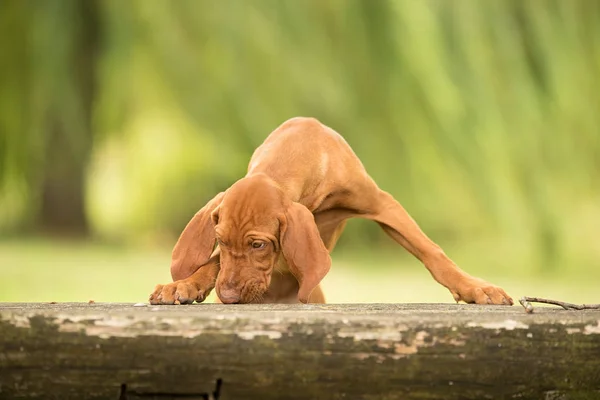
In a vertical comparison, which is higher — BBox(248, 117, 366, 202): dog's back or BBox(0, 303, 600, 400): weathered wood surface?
BBox(248, 117, 366, 202): dog's back

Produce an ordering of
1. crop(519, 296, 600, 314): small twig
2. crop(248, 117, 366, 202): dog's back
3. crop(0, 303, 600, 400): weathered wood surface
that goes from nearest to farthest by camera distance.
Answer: crop(0, 303, 600, 400): weathered wood surface → crop(519, 296, 600, 314): small twig → crop(248, 117, 366, 202): dog's back

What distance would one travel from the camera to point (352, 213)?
337 cm

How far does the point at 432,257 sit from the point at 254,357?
1.47m

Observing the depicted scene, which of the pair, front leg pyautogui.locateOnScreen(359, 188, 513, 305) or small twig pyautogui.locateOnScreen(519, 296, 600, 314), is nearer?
small twig pyautogui.locateOnScreen(519, 296, 600, 314)

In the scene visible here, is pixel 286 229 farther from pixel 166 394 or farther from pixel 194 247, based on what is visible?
pixel 166 394

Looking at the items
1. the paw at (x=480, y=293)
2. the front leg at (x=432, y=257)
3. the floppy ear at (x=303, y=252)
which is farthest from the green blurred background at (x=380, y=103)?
the floppy ear at (x=303, y=252)

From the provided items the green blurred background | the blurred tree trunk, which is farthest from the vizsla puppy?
the blurred tree trunk

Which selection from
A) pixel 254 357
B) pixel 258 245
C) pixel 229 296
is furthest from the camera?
pixel 258 245

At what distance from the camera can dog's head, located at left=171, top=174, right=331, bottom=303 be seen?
9.06 feet

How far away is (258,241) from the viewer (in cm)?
279

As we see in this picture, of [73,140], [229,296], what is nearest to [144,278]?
[73,140]

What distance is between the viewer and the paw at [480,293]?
9.43 ft

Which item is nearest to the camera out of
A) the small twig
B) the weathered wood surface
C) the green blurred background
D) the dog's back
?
the weathered wood surface

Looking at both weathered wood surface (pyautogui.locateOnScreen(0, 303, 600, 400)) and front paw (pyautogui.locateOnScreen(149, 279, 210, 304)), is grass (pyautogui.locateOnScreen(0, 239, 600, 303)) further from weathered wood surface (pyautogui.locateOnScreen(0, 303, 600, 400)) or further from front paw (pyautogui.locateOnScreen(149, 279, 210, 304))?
weathered wood surface (pyautogui.locateOnScreen(0, 303, 600, 400))
